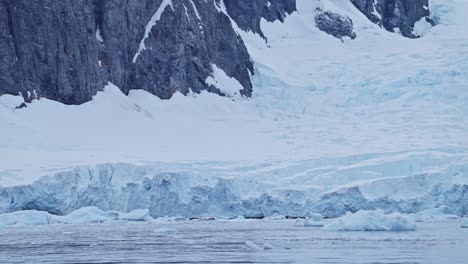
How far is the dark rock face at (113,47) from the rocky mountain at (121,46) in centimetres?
Answer: 6

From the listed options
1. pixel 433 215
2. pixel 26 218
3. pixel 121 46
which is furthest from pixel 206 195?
pixel 121 46

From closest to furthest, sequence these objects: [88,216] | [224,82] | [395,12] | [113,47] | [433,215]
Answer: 1. [88,216]
2. [433,215]
3. [113,47]
4. [224,82]
5. [395,12]

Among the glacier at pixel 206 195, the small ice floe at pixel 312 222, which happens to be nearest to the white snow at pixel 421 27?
the glacier at pixel 206 195

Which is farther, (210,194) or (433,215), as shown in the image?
(210,194)

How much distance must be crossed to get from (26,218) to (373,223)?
13.7 meters

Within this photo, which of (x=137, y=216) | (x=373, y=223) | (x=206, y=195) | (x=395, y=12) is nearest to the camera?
(x=373, y=223)

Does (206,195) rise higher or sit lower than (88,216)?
higher

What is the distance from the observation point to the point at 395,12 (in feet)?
297

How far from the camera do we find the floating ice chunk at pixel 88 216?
36125mm

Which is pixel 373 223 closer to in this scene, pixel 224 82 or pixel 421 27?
pixel 224 82

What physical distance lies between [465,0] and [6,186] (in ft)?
244

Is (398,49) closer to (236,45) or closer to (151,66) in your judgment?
(236,45)

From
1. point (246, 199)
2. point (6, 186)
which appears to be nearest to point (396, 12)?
point (246, 199)

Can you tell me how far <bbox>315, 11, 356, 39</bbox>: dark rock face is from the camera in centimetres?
8025
